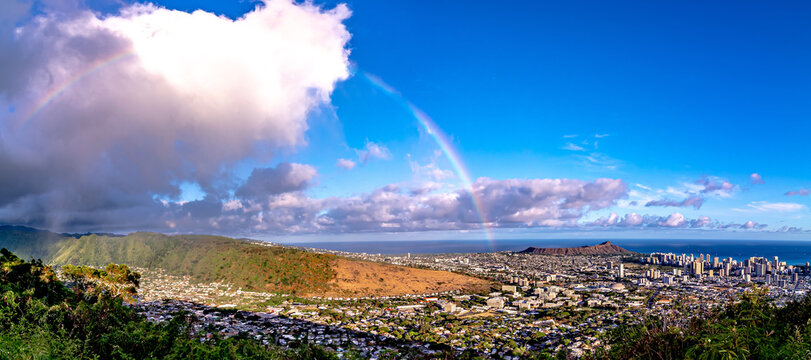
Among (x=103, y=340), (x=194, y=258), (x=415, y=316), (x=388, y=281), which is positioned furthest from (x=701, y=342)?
(x=194, y=258)

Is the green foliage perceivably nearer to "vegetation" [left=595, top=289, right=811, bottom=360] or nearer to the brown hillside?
the brown hillside

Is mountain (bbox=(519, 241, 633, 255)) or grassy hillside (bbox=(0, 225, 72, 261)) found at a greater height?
grassy hillside (bbox=(0, 225, 72, 261))

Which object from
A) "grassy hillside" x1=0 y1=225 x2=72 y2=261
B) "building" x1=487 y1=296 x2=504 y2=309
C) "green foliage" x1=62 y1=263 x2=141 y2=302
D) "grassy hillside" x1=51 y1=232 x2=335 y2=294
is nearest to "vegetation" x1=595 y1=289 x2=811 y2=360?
"green foliage" x1=62 y1=263 x2=141 y2=302

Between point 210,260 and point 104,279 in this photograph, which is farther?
point 210,260

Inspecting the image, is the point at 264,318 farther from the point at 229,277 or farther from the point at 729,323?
the point at 729,323

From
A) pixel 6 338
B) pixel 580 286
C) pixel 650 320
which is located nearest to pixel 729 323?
pixel 650 320

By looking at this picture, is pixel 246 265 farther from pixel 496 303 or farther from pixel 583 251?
pixel 583 251
